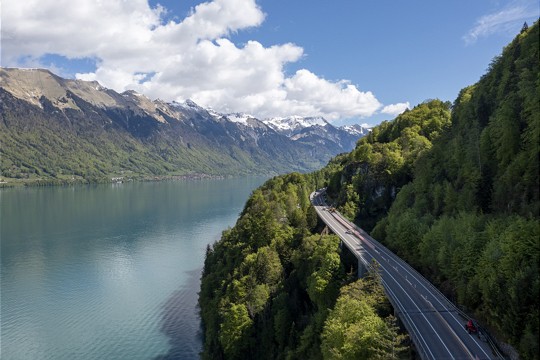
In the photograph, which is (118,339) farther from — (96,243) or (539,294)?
(96,243)

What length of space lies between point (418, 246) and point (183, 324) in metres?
48.7

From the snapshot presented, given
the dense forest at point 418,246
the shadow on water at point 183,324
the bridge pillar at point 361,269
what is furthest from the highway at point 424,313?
the shadow on water at point 183,324

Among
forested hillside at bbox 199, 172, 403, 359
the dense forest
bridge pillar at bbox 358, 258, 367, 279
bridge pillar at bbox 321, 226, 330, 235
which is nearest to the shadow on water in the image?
forested hillside at bbox 199, 172, 403, 359

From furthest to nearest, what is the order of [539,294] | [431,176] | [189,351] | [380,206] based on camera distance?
[380,206], [189,351], [431,176], [539,294]

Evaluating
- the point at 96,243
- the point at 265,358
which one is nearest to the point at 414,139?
the point at 265,358

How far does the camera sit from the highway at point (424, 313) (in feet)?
110

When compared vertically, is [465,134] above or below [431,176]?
above

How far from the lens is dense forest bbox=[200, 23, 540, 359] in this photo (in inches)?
1363

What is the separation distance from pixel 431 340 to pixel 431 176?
1426 inches

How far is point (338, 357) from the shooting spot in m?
35.6

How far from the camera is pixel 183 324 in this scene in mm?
80812

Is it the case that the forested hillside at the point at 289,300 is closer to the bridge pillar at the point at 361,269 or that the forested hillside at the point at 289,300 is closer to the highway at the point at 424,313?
the bridge pillar at the point at 361,269

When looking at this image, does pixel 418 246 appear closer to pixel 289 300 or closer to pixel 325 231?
pixel 289 300

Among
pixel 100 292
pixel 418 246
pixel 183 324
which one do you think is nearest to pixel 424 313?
pixel 418 246
